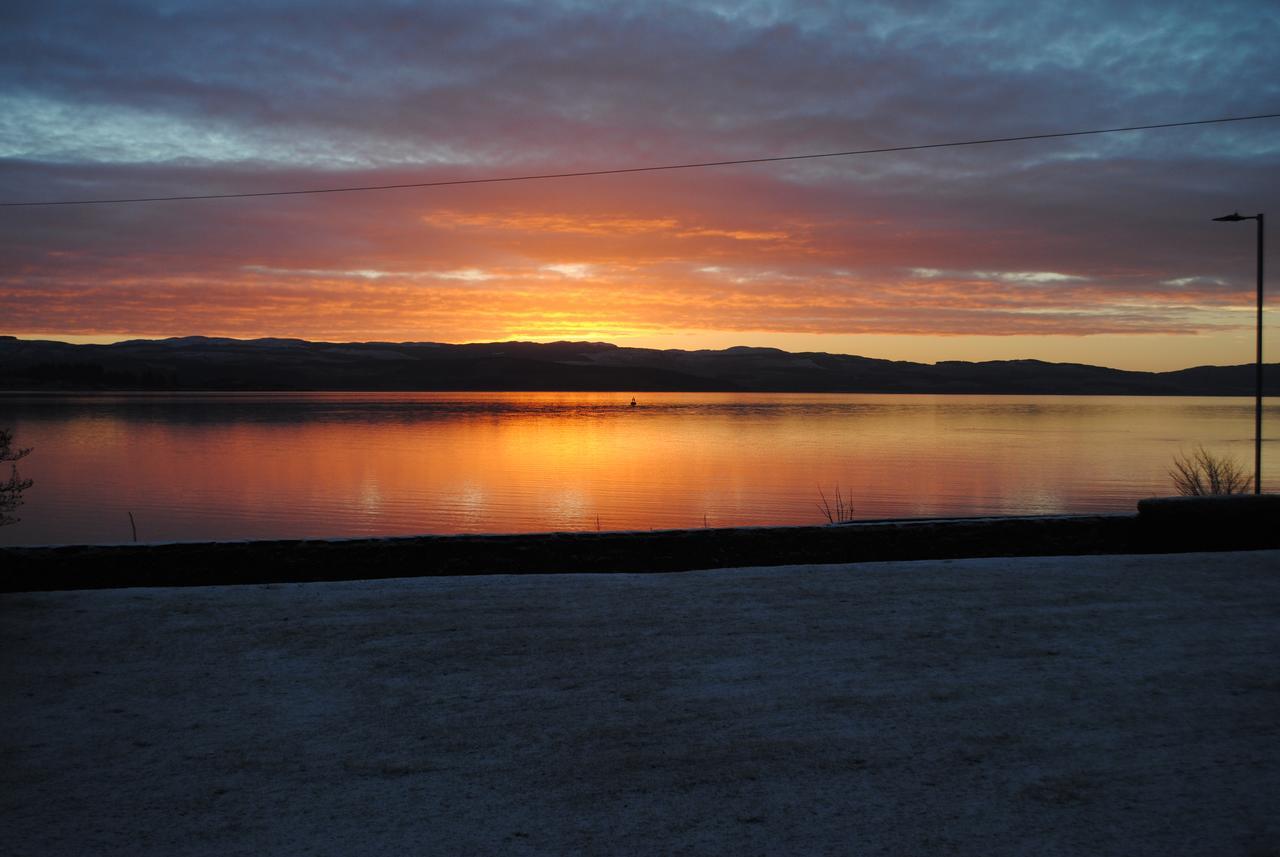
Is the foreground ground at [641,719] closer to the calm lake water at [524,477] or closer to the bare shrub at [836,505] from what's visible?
the calm lake water at [524,477]

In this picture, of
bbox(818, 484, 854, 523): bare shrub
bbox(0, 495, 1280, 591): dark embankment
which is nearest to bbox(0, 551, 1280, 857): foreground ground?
bbox(0, 495, 1280, 591): dark embankment

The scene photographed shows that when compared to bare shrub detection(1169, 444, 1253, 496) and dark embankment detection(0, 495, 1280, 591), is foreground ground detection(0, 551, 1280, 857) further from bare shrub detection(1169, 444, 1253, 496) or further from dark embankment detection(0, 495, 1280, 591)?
bare shrub detection(1169, 444, 1253, 496)

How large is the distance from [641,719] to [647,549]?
375 centimetres

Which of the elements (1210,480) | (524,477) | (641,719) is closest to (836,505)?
(1210,480)

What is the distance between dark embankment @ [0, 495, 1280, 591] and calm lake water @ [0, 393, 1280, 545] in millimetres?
13976

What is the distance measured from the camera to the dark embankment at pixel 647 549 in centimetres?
736

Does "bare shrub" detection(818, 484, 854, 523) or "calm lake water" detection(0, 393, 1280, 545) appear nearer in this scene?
"calm lake water" detection(0, 393, 1280, 545)

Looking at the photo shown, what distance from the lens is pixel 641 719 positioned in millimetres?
4453

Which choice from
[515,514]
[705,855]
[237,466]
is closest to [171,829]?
[705,855]

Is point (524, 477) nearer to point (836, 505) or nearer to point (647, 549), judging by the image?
point (836, 505)

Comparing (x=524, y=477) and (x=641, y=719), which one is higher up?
(x=641, y=719)

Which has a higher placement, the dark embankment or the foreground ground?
the dark embankment

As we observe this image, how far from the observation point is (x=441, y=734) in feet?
14.1

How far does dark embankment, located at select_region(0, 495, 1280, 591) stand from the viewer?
7.36m
